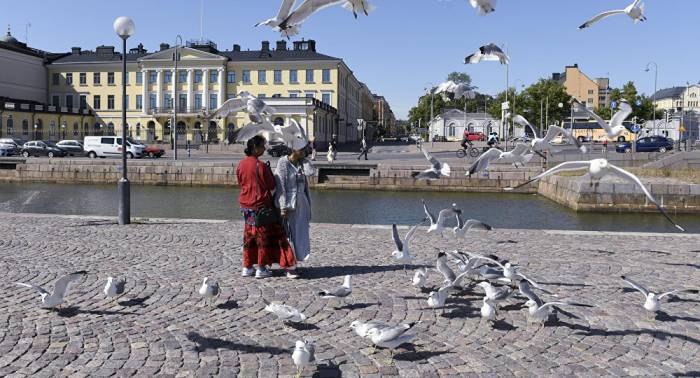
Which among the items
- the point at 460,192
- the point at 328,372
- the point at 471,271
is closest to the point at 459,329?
the point at 471,271

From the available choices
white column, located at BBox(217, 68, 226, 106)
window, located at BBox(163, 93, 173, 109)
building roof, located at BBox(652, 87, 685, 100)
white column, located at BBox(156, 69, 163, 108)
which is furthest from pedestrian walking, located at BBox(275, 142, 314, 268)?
building roof, located at BBox(652, 87, 685, 100)

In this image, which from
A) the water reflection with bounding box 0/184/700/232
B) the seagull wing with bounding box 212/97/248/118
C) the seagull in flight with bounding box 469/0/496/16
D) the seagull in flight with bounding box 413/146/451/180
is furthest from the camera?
the water reflection with bounding box 0/184/700/232

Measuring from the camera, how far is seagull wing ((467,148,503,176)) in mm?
5395

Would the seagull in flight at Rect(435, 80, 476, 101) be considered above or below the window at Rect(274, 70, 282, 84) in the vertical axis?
below

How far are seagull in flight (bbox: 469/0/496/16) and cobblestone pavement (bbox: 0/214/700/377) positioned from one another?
2790mm

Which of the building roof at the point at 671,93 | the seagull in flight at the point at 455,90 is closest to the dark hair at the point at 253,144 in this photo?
the seagull in flight at the point at 455,90

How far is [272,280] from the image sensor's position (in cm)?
767

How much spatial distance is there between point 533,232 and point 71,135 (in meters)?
69.5

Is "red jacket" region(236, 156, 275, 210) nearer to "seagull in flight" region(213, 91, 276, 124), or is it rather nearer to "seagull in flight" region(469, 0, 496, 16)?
"seagull in flight" region(213, 91, 276, 124)

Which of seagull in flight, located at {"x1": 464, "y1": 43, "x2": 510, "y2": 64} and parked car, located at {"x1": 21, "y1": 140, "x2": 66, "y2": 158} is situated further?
parked car, located at {"x1": 21, "y1": 140, "x2": 66, "y2": 158}

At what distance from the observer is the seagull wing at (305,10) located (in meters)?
4.41

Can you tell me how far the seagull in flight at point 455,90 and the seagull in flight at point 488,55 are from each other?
740mm

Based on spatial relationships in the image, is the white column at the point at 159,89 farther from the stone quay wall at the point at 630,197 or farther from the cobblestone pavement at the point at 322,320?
the cobblestone pavement at the point at 322,320

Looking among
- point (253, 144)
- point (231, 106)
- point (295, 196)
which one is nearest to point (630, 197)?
point (295, 196)
